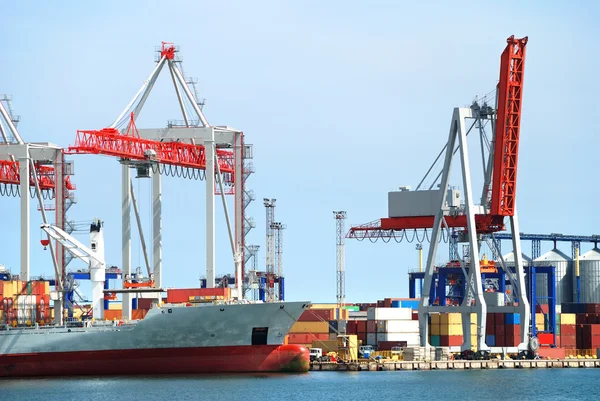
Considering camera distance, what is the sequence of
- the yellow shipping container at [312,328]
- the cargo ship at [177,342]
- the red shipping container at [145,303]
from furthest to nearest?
the yellow shipping container at [312,328]
the red shipping container at [145,303]
the cargo ship at [177,342]

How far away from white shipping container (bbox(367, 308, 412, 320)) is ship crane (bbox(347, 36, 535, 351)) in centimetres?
533

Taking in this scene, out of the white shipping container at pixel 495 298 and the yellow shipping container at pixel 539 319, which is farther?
the yellow shipping container at pixel 539 319

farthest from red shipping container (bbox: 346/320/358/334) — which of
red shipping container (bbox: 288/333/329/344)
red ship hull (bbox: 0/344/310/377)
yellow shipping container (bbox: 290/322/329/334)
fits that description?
red ship hull (bbox: 0/344/310/377)

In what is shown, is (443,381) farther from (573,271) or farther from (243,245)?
(573,271)

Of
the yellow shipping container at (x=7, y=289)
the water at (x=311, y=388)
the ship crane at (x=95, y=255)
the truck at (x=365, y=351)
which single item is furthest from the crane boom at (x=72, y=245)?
the truck at (x=365, y=351)

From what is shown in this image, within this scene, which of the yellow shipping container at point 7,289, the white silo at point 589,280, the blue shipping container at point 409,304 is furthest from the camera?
the white silo at point 589,280

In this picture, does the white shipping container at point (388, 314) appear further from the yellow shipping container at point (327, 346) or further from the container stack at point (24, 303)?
the container stack at point (24, 303)

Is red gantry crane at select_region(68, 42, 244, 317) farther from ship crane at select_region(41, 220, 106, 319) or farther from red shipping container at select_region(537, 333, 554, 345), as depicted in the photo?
red shipping container at select_region(537, 333, 554, 345)

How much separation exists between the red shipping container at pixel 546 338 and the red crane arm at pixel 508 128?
44.7ft

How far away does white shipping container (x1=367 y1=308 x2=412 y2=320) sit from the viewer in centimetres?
9231

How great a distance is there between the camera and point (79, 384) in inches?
2795

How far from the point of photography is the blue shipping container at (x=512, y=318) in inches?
3541

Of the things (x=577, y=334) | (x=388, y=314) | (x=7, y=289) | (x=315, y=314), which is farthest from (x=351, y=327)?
(x=7, y=289)

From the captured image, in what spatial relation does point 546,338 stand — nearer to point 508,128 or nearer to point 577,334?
point 577,334
